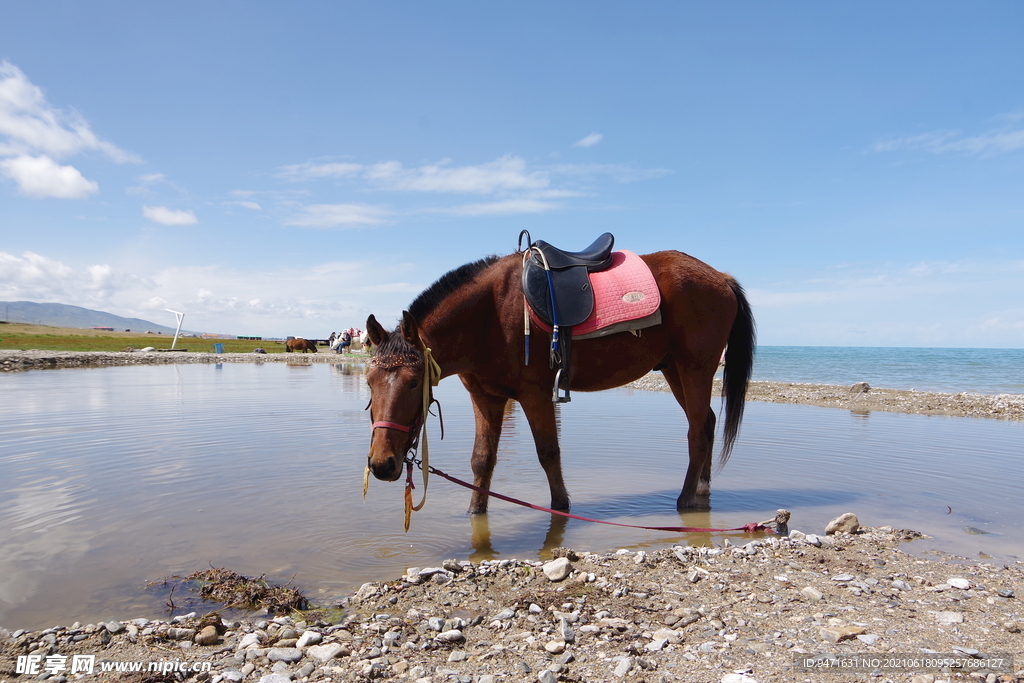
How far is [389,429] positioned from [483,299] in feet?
4.78

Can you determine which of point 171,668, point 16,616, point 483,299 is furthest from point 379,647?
point 483,299

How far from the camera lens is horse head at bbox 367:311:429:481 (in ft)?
12.9

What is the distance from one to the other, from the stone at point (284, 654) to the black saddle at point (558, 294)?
2.76 metres

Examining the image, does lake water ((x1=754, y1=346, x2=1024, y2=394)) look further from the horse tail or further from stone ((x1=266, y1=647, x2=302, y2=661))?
stone ((x1=266, y1=647, x2=302, y2=661))

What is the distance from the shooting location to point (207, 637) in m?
2.90

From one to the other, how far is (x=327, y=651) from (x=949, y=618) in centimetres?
320

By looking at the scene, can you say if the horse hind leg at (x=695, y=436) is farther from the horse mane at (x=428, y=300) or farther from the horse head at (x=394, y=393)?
the horse head at (x=394, y=393)

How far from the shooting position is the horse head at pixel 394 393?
3.95 metres

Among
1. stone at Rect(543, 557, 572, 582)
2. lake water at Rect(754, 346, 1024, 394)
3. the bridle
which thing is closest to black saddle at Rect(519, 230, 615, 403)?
the bridle

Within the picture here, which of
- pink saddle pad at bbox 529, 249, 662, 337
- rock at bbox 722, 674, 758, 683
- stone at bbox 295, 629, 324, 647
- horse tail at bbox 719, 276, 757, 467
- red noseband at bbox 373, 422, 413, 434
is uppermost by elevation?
pink saddle pad at bbox 529, 249, 662, 337

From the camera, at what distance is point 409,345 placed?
417cm

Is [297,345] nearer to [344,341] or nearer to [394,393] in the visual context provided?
[344,341]

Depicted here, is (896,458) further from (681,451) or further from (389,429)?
(389,429)

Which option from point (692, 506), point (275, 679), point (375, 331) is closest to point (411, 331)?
point (375, 331)
